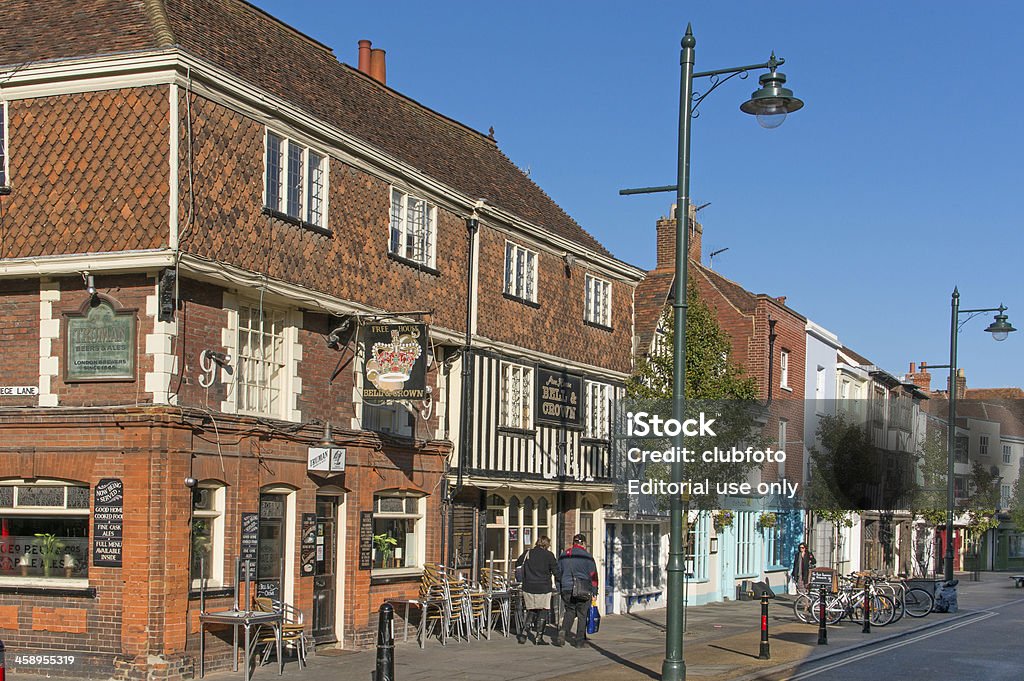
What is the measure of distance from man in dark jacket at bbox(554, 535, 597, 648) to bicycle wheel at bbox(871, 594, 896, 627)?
30.7 ft

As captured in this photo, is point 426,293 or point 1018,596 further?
point 1018,596

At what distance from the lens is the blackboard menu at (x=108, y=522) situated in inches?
608

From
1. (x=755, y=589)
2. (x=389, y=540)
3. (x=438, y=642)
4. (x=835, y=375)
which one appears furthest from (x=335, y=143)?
(x=835, y=375)

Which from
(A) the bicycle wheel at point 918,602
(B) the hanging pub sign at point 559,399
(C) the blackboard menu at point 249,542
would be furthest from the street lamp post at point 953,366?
(C) the blackboard menu at point 249,542

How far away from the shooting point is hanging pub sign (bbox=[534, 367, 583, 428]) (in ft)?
84.3

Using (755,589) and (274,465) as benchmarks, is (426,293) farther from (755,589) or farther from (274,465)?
(755,589)

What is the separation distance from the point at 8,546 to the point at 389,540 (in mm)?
6532

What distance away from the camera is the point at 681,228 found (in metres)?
15.6

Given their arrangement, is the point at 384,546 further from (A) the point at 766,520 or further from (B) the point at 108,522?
(A) the point at 766,520

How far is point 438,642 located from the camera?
70.7 feet

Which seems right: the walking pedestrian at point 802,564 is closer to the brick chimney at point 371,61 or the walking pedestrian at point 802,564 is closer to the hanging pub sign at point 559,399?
the hanging pub sign at point 559,399

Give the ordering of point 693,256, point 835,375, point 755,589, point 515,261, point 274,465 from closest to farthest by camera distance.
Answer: point 274,465, point 515,261, point 755,589, point 693,256, point 835,375

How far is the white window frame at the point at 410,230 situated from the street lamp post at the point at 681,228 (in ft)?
19.6

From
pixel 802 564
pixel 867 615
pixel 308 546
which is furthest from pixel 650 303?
pixel 308 546
